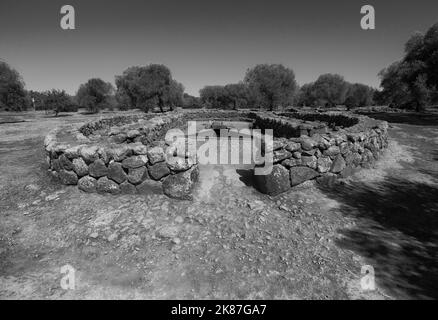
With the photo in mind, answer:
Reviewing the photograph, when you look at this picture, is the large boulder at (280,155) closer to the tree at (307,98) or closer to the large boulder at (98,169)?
the large boulder at (98,169)

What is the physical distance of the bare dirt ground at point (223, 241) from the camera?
12.0 ft

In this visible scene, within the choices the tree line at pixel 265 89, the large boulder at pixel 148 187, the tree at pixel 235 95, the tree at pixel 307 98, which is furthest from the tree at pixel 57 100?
the tree at pixel 307 98

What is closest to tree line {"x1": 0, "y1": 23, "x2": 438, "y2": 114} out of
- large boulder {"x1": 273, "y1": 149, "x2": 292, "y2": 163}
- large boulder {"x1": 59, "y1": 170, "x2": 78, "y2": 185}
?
large boulder {"x1": 273, "y1": 149, "x2": 292, "y2": 163}

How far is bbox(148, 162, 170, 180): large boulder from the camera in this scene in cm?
633

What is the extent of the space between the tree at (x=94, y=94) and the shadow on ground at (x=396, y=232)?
48511 millimetres

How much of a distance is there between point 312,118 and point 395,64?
1931cm

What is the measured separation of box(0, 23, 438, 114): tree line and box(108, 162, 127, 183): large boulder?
25.1 meters

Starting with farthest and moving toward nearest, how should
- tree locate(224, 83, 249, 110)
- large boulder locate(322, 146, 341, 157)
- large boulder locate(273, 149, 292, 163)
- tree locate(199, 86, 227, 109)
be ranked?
tree locate(199, 86, 227, 109), tree locate(224, 83, 249, 110), large boulder locate(322, 146, 341, 157), large boulder locate(273, 149, 292, 163)

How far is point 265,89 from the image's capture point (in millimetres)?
36000

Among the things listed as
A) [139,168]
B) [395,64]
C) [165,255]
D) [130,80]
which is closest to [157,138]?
[139,168]

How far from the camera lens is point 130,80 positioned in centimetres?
3991

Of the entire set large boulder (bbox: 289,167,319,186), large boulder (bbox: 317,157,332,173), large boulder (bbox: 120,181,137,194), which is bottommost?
large boulder (bbox: 120,181,137,194)

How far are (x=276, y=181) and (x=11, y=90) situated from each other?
3578 cm

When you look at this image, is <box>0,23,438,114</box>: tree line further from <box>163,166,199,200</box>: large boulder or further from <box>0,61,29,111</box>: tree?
<box>163,166,199,200</box>: large boulder
